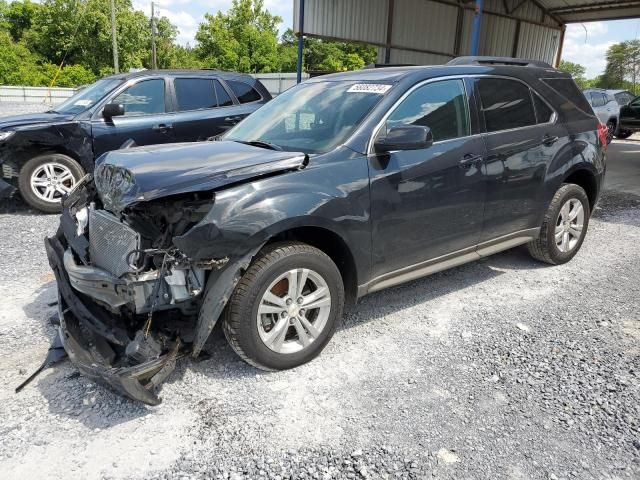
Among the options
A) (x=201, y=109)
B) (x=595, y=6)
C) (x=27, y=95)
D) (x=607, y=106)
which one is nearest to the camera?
(x=201, y=109)

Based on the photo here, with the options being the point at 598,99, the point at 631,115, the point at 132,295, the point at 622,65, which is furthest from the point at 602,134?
the point at 622,65

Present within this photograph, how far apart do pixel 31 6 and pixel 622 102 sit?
53.0 m

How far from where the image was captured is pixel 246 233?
2.73 m

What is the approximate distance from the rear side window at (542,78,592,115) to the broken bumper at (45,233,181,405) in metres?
4.12

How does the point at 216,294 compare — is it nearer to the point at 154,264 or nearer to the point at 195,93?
the point at 154,264

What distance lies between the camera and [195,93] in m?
7.26

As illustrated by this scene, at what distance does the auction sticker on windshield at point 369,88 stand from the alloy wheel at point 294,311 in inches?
57.7

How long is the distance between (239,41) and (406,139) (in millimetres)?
56711

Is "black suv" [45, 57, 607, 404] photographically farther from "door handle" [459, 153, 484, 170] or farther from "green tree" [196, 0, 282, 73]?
"green tree" [196, 0, 282, 73]

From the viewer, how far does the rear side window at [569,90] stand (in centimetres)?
475

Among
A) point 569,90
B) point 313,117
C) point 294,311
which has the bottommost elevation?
point 294,311

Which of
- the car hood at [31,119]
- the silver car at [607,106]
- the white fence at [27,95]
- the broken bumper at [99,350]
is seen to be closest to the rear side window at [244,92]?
the car hood at [31,119]

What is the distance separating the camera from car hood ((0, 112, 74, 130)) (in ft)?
20.6

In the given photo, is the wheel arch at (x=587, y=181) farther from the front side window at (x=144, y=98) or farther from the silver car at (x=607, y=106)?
the silver car at (x=607, y=106)
